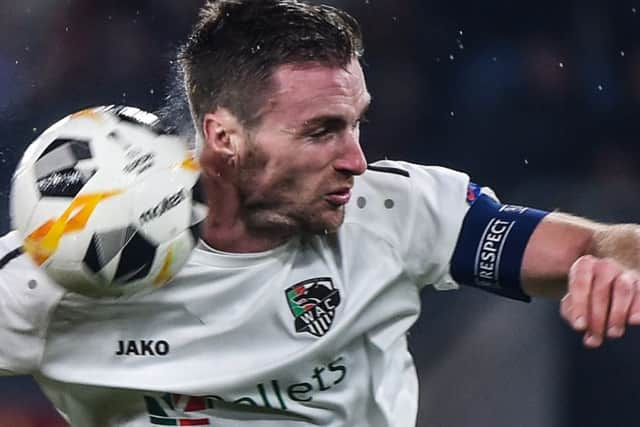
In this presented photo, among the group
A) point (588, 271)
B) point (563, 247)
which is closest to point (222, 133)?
point (563, 247)

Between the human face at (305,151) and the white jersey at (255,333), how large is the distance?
73 mm

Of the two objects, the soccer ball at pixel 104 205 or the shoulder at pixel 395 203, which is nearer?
the soccer ball at pixel 104 205

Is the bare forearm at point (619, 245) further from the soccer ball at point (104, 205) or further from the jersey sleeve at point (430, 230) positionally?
A: the soccer ball at point (104, 205)

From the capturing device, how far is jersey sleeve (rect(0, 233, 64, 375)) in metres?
2.31

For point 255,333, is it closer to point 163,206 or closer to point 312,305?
point 312,305

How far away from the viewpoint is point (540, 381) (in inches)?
142

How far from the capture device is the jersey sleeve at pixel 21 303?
2307 millimetres

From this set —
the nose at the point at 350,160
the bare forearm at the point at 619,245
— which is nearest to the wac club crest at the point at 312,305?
the nose at the point at 350,160

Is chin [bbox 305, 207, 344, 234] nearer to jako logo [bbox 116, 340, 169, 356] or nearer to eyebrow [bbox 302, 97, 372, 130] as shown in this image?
eyebrow [bbox 302, 97, 372, 130]

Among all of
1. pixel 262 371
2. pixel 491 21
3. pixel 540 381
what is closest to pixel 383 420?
pixel 262 371

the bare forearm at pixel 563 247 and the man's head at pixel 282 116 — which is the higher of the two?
the man's head at pixel 282 116

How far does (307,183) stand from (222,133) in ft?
0.76

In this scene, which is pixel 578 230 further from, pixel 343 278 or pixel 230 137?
pixel 230 137

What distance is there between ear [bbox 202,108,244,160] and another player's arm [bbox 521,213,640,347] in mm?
576
